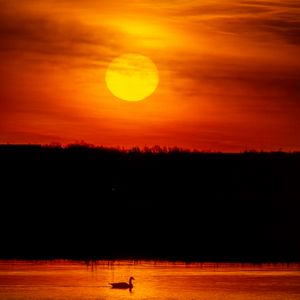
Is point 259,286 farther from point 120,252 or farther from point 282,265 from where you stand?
point 120,252

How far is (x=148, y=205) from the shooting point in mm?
54844

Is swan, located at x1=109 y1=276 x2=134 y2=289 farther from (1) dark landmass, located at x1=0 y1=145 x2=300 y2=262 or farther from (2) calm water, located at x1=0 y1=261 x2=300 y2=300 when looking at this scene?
(1) dark landmass, located at x1=0 y1=145 x2=300 y2=262

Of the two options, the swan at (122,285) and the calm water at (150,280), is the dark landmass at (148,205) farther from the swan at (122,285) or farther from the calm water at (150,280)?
the swan at (122,285)

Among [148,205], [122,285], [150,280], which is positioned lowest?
[122,285]

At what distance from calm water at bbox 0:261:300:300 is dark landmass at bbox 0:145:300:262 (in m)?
2.42

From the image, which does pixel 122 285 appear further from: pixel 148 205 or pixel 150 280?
pixel 148 205

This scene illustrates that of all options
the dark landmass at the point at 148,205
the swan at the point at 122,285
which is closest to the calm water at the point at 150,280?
the swan at the point at 122,285

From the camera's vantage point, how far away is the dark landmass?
42375 mm

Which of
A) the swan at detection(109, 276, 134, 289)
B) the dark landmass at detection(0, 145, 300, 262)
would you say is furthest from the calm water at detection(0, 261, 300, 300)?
the dark landmass at detection(0, 145, 300, 262)

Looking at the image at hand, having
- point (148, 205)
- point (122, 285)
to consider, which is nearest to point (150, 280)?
point (122, 285)

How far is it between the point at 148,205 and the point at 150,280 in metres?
20.1

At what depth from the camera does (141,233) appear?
4641 cm

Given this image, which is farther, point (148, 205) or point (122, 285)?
point (148, 205)

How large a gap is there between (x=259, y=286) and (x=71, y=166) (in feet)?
103
